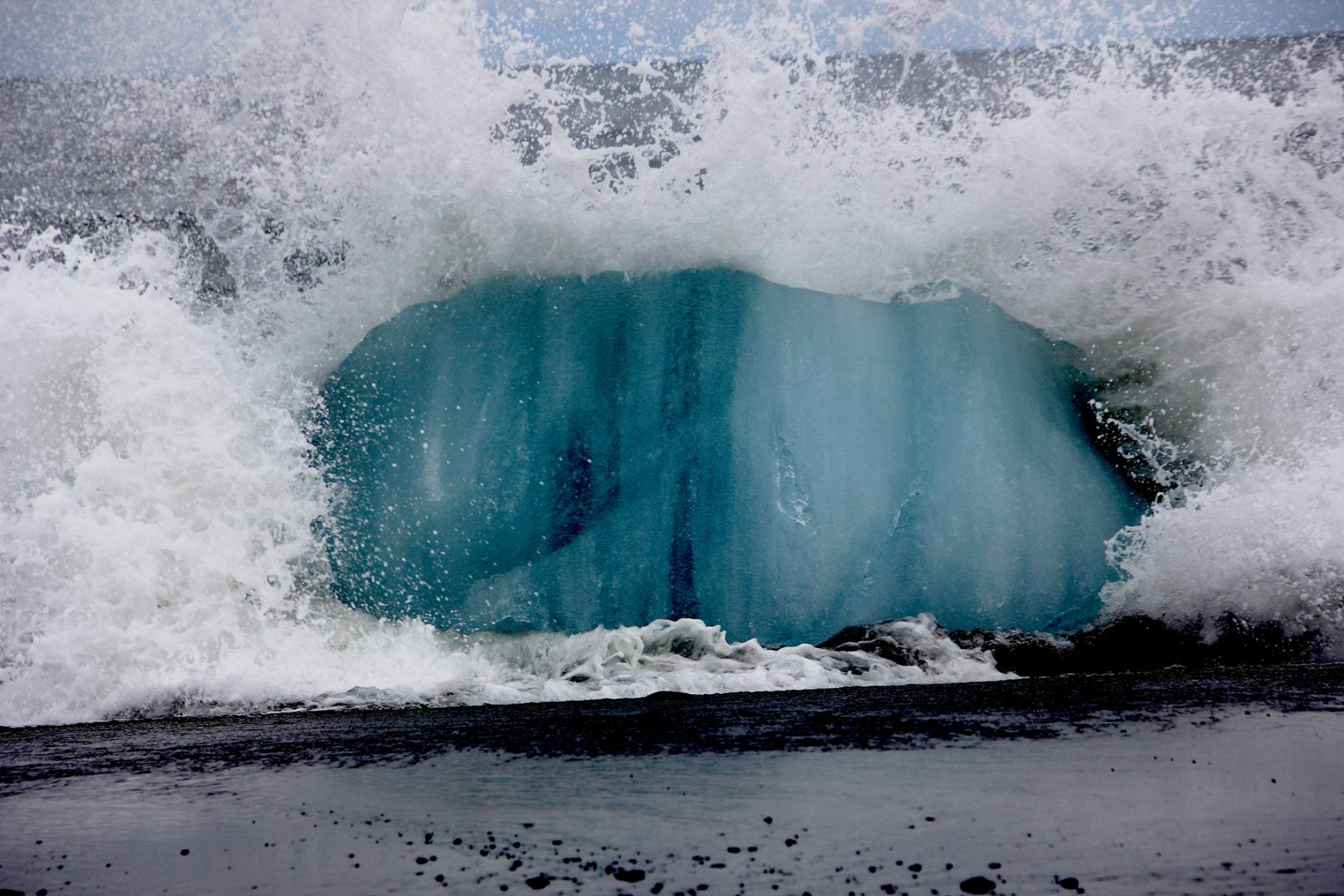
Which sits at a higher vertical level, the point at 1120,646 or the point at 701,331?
the point at 701,331

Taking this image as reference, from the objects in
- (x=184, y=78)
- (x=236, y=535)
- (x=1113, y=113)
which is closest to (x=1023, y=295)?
(x=1113, y=113)

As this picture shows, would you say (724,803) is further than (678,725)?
No

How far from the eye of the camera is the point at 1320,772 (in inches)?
59.1

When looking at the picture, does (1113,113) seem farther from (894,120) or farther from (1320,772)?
(1320,772)

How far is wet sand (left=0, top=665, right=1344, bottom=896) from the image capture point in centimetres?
112

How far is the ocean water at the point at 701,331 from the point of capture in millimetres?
3570

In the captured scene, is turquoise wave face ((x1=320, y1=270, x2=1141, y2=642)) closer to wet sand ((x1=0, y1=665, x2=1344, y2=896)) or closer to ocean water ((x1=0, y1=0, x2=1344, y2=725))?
ocean water ((x1=0, y1=0, x2=1344, y2=725))

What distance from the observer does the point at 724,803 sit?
1444mm

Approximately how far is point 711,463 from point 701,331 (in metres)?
0.56

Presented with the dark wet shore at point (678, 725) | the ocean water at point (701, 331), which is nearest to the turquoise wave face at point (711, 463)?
the ocean water at point (701, 331)

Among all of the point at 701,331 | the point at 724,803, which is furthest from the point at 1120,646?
the point at 724,803

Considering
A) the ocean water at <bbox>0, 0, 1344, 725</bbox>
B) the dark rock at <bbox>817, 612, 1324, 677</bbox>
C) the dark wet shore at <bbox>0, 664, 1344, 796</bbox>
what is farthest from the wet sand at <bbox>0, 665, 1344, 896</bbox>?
the ocean water at <bbox>0, 0, 1344, 725</bbox>

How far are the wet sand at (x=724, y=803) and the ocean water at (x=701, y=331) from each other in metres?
1.31

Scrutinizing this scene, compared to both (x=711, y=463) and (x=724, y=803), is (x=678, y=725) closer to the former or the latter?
(x=724, y=803)
